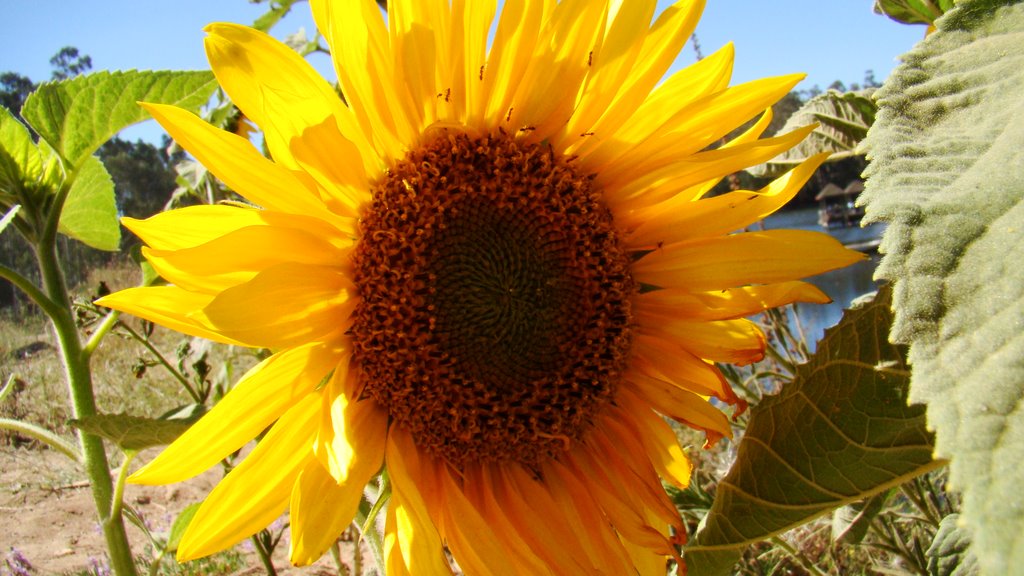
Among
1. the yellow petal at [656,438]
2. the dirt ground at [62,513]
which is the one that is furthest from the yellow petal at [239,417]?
the dirt ground at [62,513]

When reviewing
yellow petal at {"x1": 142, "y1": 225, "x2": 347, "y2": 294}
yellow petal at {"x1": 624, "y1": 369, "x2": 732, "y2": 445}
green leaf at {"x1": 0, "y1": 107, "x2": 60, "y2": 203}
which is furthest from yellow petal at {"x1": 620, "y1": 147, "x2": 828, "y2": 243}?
green leaf at {"x1": 0, "y1": 107, "x2": 60, "y2": 203}

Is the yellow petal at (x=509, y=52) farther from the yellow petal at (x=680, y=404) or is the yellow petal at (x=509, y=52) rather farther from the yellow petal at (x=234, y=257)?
the yellow petal at (x=680, y=404)

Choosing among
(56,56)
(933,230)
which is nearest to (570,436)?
(933,230)

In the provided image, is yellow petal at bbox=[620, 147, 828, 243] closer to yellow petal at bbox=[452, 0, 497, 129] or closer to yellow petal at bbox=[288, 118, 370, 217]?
yellow petal at bbox=[452, 0, 497, 129]

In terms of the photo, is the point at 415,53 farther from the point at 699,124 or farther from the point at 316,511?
the point at 316,511

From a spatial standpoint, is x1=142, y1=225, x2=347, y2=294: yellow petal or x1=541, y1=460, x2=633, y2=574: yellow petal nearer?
x1=142, y1=225, x2=347, y2=294: yellow petal

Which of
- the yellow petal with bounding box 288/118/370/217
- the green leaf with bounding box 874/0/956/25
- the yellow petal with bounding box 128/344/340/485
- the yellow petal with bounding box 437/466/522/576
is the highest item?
the yellow petal with bounding box 288/118/370/217
